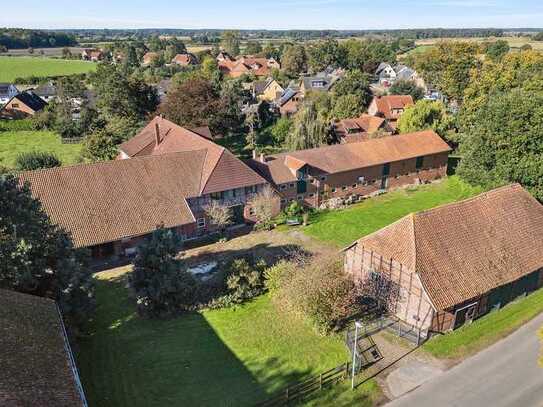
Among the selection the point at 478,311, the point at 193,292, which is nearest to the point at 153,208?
the point at 193,292

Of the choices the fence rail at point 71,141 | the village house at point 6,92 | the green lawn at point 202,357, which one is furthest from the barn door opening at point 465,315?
the village house at point 6,92

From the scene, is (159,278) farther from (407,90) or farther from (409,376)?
(407,90)

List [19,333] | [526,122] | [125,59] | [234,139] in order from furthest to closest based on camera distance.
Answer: [125,59] < [234,139] < [526,122] < [19,333]

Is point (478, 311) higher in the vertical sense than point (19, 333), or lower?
Answer: lower

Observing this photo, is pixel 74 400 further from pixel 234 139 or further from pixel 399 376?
pixel 234 139

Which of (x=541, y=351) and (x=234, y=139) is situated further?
(x=234, y=139)

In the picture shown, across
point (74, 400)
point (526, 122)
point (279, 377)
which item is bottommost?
point (279, 377)

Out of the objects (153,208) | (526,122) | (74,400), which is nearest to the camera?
(74,400)

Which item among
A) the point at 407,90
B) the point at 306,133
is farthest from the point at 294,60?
the point at 306,133
